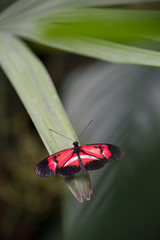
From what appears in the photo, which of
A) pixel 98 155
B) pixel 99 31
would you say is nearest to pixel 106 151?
pixel 98 155

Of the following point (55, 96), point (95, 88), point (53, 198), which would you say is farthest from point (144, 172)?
point (53, 198)

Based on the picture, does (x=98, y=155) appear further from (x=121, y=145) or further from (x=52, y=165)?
(x=121, y=145)

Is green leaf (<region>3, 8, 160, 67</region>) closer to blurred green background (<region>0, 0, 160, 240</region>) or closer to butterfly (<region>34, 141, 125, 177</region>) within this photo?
blurred green background (<region>0, 0, 160, 240</region>)

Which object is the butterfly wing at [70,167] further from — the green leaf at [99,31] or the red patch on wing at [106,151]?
the green leaf at [99,31]

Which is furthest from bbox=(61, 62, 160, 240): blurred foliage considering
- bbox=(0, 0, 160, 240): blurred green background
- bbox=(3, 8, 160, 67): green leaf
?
bbox=(3, 8, 160, 67): green leaf

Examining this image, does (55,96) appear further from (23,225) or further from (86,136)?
(23,225)
